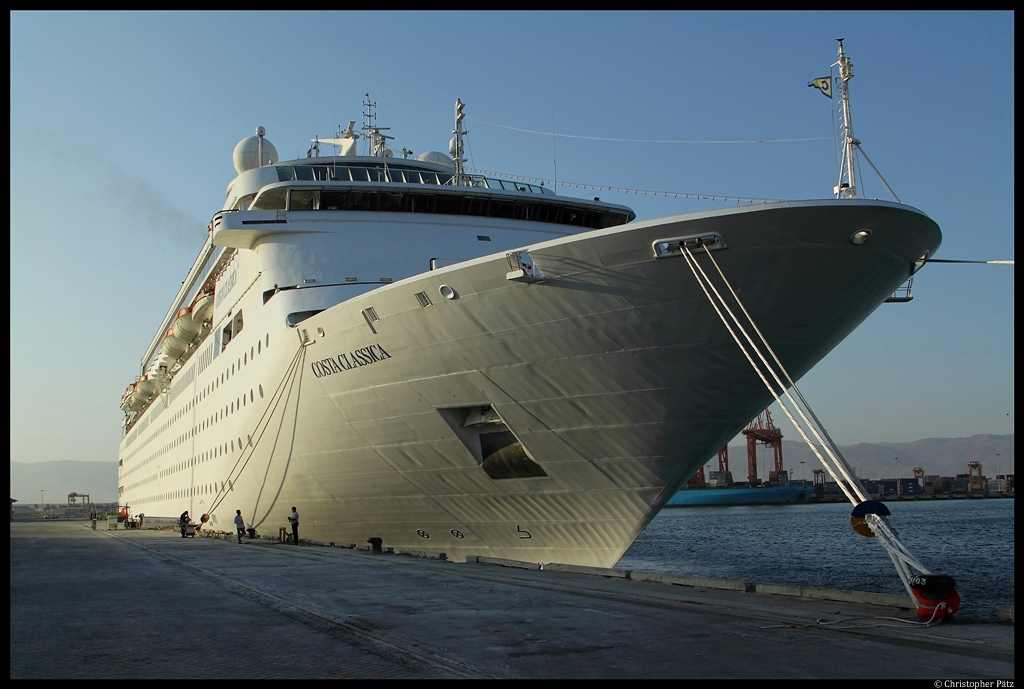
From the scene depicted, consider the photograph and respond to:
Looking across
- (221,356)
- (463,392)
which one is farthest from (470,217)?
(221,356)

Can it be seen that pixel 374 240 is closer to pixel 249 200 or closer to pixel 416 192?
pixel 416 192

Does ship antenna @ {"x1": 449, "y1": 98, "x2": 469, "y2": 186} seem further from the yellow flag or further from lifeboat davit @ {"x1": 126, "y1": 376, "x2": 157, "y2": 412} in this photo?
lifeboat davit @ {"x1": 126, "y1": 376, "x2": 157, "y2": 412}

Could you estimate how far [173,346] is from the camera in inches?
1455

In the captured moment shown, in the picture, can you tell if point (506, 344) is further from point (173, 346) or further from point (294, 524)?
point (173, 346)

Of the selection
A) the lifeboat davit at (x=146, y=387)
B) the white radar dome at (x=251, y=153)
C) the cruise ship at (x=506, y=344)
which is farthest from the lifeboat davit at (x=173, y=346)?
the cruise ship at (x=506, y=344)

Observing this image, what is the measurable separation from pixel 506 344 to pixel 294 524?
1023 cm

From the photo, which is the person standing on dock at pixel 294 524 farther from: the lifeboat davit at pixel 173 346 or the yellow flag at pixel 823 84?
the lifeboat davit at pixel 173 346

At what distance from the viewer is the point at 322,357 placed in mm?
15664

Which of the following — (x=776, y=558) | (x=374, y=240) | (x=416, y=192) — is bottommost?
(x=776, y=558)

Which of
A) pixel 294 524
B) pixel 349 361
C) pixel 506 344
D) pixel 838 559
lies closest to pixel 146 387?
pixel 294 524

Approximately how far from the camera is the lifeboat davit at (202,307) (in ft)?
103

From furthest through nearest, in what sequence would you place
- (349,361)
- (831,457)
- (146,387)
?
(146,387), (349,361), (831,457)

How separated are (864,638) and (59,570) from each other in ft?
47.5

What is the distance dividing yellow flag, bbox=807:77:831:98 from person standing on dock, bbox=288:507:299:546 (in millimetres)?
14644
